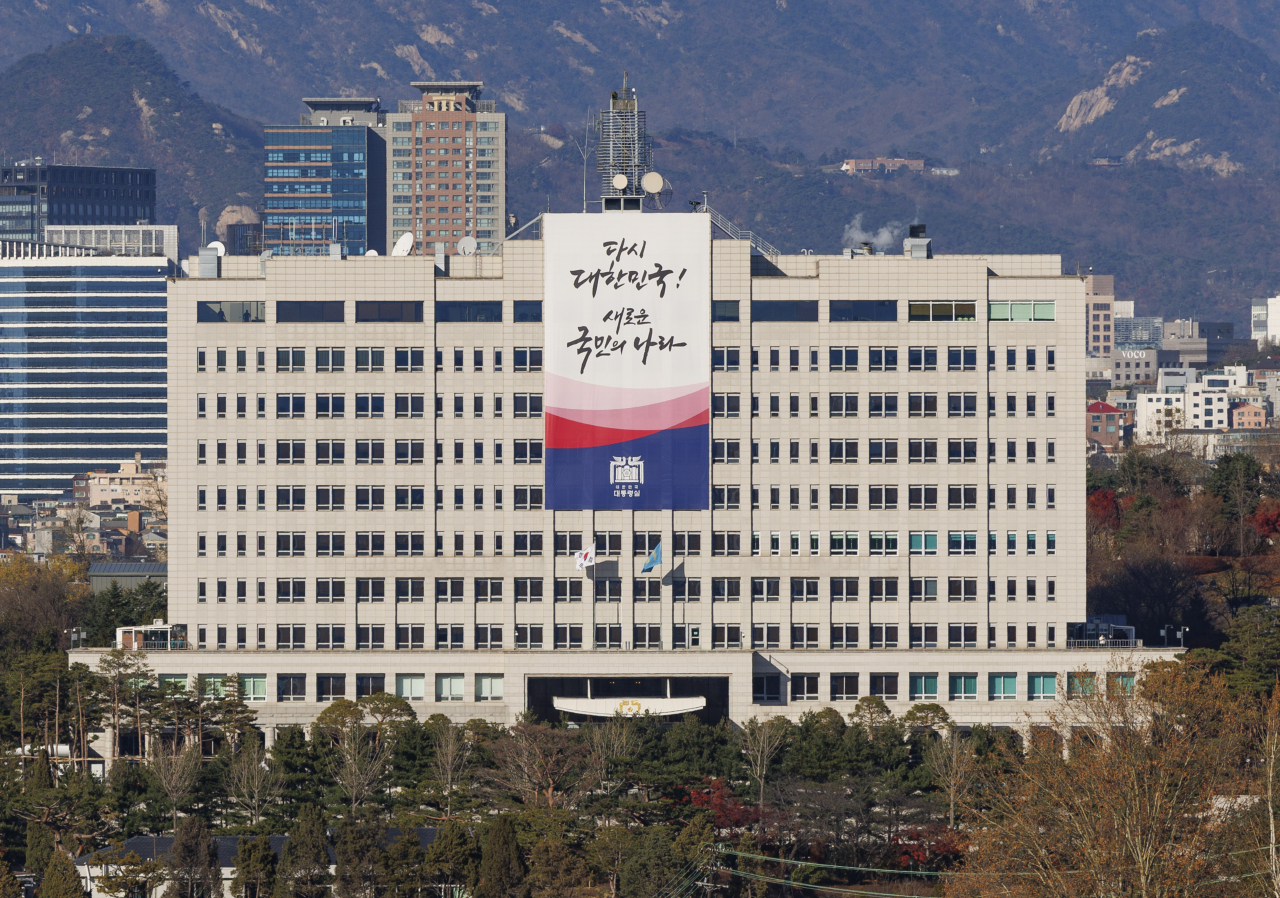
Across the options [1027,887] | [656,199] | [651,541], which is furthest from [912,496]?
[1027,887]

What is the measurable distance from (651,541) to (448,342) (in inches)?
855

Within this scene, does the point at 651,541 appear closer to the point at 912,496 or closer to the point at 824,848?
the point at 912,496

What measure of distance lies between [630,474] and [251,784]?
1607 inches

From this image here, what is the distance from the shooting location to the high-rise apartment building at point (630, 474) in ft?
517

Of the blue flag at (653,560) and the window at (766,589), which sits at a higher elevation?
the blue flag at (653,560)

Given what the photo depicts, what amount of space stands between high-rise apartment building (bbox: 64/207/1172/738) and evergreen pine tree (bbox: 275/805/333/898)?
3975 cm

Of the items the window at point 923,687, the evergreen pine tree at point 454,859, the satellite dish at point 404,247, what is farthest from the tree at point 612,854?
the satellite dish at point 404,247

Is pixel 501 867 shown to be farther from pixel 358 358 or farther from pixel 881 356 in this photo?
pixel 881 356

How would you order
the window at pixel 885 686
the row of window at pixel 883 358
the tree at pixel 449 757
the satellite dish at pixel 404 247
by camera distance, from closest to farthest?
the tree at pixel 449 757
the window at pixel 885 686
the row of window at pixel 883 358
the satellite dish at pixel 404 247

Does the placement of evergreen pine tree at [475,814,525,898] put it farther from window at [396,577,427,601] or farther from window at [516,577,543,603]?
window at [396,577,427,601]

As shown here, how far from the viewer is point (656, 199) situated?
16462 cm

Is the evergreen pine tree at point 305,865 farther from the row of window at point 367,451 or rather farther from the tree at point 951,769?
the row of window at point 367,451

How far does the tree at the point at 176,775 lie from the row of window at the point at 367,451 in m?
32.1

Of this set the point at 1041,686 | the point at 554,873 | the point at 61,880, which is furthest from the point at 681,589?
the point at 61,880
